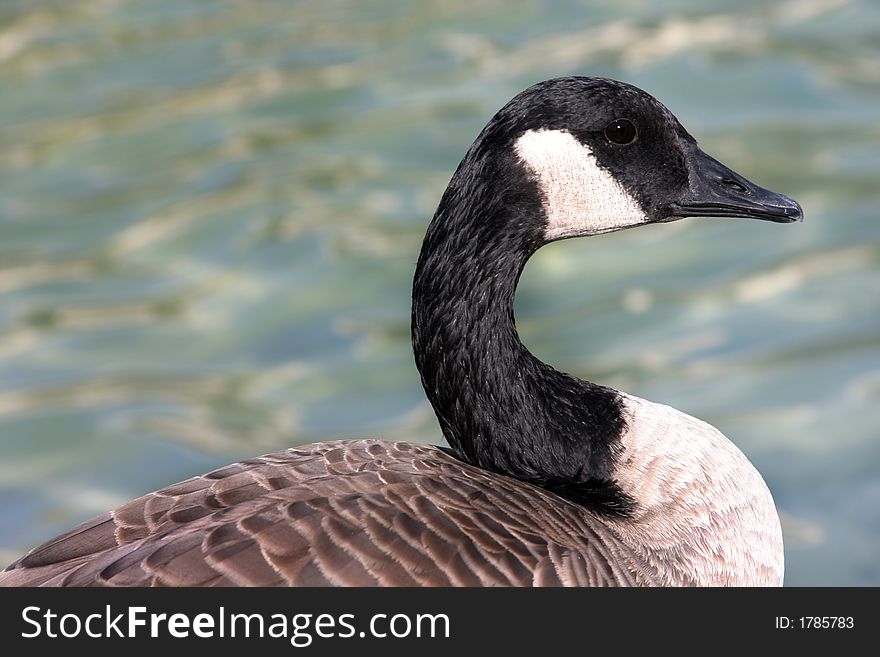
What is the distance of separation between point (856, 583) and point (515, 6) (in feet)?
23.4

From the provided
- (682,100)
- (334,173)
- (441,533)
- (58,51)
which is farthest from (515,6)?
(441,533)

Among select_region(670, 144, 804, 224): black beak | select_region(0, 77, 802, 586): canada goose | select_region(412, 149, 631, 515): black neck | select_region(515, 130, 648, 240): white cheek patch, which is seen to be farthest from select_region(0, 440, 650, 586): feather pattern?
select_region(670, 144, 804, 224): black beak

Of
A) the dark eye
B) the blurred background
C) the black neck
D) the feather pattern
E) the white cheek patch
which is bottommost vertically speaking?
the feather pattern

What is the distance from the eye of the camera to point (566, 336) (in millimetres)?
7852

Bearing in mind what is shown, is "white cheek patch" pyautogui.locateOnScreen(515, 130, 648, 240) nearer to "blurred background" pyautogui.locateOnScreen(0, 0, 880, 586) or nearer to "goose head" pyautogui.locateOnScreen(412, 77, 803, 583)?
"goose head" pyautogui.locateOnScreen(412, 77, 803, 583)

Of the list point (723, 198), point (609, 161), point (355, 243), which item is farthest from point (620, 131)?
point (355, 243)

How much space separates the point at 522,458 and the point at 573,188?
0.90 meters

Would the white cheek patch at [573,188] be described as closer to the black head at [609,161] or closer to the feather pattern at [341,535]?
the black head at [609,161]

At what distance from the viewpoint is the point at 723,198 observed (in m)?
4.66

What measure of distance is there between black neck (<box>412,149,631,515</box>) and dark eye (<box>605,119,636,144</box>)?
12.6 inches

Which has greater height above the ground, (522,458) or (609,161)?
(609,161)

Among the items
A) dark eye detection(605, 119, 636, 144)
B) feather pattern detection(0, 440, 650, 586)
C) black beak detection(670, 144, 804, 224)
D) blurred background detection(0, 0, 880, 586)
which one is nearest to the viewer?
feather pattern detection(0, 440, 650, 586)

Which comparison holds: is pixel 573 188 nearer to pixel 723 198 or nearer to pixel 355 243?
pixel 723 198

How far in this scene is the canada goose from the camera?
396 centimetres
